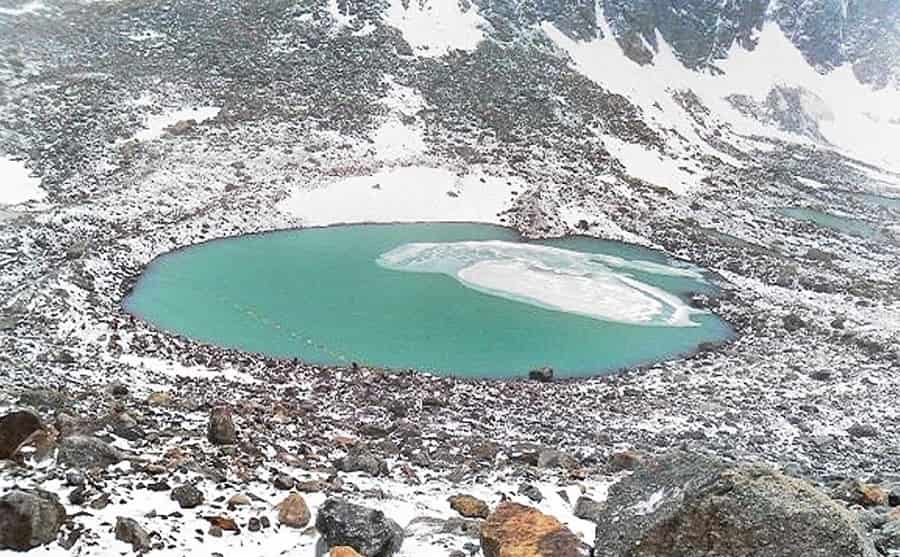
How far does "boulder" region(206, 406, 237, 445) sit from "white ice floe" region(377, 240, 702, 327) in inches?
921

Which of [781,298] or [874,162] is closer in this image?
[781,298]

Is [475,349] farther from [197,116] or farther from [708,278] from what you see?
[197,116]

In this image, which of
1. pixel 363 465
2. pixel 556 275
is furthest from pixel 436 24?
pixel 363 465

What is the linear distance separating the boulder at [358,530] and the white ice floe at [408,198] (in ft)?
125

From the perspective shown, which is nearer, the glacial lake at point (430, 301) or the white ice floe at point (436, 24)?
the glacial lake at point (430, 301)

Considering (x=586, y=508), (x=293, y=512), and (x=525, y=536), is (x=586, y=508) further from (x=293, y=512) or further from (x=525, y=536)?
(x=293, y=512)

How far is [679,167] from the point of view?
6738cm

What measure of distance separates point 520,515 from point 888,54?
127m

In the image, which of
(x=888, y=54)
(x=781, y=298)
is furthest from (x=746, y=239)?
(x=888, y=54)

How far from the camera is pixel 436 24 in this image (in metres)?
74.9

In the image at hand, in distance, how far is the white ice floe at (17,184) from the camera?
42.4 m

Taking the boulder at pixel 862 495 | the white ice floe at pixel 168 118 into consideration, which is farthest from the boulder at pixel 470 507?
the white ice floe at pixel 168 118

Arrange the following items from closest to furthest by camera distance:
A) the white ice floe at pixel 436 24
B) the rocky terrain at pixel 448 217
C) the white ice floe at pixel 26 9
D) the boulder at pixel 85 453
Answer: the rocky terrain at pixel 448 217 < the boulder at pixel 85 453 < the white ice floe at pixel 26 9 < the white ice floe at pixel 436 24

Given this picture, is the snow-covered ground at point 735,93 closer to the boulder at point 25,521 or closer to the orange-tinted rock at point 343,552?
→ the orange-tinted rock at point 343,552
